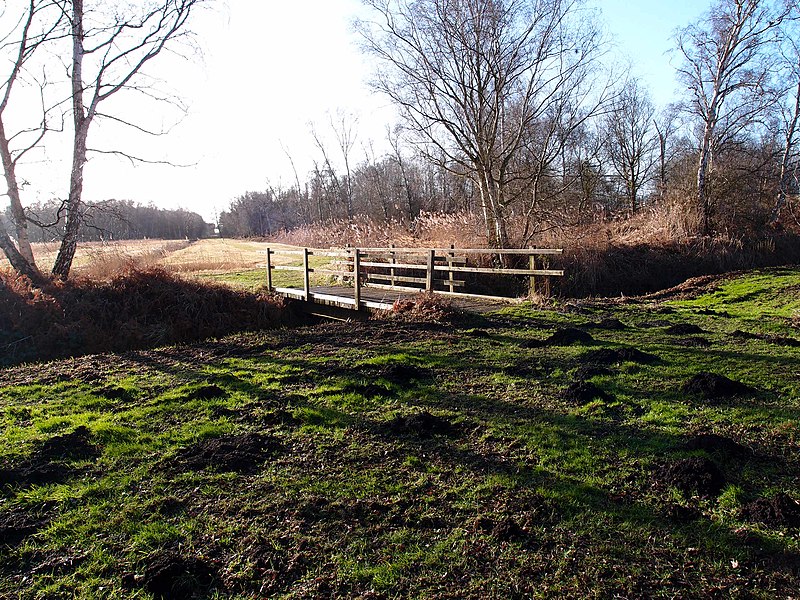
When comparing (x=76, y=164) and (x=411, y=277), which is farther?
(x=411, y=277)

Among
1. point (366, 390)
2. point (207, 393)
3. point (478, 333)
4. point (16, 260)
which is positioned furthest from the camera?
point (16, 260)

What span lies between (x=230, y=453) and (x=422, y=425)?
165 centimetres

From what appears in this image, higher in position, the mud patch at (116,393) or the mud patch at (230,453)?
the mud patch at (116,393)

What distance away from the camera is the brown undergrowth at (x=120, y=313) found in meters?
11.5

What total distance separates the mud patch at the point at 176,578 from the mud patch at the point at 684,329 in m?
7.24

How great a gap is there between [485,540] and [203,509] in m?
1.89

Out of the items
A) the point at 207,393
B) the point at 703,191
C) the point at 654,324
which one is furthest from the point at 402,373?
the point at 703,191

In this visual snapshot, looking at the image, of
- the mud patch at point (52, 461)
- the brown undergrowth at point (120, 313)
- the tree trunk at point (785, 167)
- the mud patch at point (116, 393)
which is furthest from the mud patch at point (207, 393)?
the tree trunk at point (785, 167)

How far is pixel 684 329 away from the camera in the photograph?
7727 millimetres

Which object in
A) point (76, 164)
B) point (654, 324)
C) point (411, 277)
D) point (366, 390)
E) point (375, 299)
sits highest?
point (76, 164)

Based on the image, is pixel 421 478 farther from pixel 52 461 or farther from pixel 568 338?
pixel 568 338

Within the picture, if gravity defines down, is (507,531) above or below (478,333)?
below

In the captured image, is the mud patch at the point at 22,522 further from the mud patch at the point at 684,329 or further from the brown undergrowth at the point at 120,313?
the brown undergrowth at the point at 120,313

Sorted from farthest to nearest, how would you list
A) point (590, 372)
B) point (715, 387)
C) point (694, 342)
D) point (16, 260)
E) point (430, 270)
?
point (16, 260) < point (430, 270) < point (694, 342) < point (590, 372) < point (715, 387)
